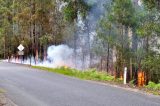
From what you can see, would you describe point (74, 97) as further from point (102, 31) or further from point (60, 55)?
point (60, 55)

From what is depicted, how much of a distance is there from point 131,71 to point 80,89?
39.9ft

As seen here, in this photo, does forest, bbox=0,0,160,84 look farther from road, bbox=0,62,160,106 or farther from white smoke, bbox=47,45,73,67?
road, bbox=0,62,160,106

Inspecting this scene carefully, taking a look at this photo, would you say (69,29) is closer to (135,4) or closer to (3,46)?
(135,4)

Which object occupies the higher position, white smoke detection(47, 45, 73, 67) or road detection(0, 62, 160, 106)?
white smoke detection(47, 45, 73, 67)

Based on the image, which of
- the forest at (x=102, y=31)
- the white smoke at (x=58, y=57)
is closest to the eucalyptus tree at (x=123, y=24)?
the forest at (x=102, y=31)

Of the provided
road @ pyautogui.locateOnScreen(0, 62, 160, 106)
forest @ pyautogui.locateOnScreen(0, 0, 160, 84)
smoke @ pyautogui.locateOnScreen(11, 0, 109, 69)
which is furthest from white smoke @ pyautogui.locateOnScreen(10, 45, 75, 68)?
road @ pyautogui.locateOnScreen(0, 62, 160, 106)

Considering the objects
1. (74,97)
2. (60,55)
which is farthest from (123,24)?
→ (60,55)

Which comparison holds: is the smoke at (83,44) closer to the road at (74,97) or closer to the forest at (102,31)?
the forest at (102,31)

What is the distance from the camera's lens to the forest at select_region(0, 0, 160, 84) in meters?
25.4

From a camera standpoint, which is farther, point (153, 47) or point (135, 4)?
point (135, 4)

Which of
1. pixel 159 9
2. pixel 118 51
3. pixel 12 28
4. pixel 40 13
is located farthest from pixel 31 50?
pixel 159 9

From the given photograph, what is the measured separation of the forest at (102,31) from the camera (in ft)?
83.3

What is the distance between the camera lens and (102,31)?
31359 millimetres

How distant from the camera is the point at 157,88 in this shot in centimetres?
1931
